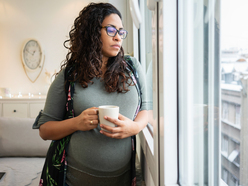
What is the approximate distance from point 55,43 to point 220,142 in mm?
3770

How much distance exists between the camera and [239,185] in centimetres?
39

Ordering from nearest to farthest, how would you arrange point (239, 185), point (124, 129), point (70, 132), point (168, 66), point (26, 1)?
1. point (239, 185)
2. point (168, 66)
3. point (124, 129)
4. point (70, 132)
5. point (26, 1)

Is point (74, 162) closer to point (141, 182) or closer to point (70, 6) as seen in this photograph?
point (141, 182)

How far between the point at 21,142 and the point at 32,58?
230 centimetres

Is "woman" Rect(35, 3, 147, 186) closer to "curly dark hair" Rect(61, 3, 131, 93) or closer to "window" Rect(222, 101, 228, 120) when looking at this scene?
"curly dark hair" Rect(61, 3, 131, 93)

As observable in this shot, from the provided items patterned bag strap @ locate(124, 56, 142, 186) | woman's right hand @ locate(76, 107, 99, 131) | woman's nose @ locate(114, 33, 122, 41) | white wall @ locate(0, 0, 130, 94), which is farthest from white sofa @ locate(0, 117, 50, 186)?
white wall @ locate(0, 0, 130, 94)

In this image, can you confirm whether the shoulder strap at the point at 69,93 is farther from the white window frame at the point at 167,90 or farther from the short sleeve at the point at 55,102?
the white window frame at the point at 167,90

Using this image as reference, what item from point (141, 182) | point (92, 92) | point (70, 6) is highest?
point (70, 6)

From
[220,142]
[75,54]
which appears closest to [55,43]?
[75,54]

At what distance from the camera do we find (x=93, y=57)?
96cm

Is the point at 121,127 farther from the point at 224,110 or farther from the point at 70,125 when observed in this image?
the point at 224,110

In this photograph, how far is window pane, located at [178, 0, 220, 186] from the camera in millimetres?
471

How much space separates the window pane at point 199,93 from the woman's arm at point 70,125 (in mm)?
317

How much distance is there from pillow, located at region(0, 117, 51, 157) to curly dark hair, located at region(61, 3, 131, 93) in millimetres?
1136
